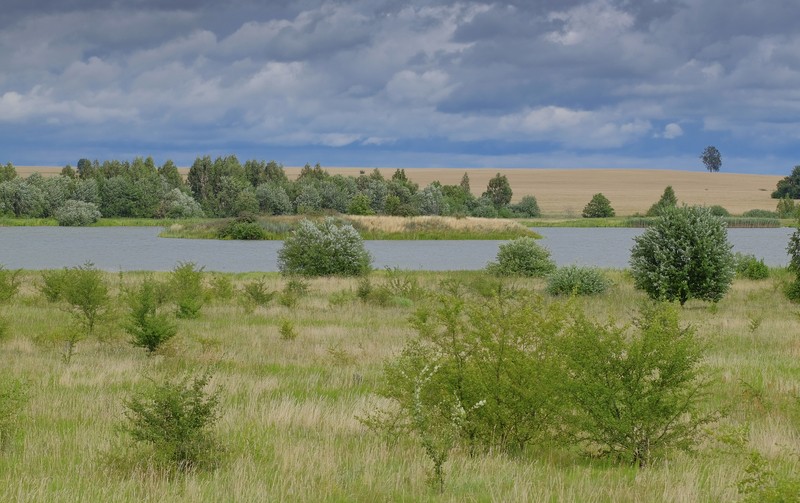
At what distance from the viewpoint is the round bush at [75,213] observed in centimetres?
11150

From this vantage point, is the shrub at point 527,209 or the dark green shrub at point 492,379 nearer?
the dark green shrub at point 492,379

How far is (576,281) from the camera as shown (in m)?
31.6

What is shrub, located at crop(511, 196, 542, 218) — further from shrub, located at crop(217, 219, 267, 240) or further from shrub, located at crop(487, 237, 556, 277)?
shrub, located at crop(487, 237, 556, 277)

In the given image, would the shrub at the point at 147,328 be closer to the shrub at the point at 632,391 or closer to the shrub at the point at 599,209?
the shrub at the point at 632,391

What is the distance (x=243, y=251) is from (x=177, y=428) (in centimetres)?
6129

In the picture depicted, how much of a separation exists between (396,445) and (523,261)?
32359mm

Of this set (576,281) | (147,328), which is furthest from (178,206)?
(147,328)

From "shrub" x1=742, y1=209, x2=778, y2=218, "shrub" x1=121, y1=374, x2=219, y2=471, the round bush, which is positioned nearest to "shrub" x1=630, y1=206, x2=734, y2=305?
"shrub" x1=121, y1=374, x2=219, y2=471

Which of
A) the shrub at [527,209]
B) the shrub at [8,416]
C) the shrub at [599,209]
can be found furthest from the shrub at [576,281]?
the shrub at [527,209]

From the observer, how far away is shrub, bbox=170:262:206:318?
75.4ft

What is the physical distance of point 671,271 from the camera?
28.2 meters

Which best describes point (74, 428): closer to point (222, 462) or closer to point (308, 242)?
point (222, 462)

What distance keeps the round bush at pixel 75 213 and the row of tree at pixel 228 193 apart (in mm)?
4409

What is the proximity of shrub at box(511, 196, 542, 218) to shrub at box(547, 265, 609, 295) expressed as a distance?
309 ft
